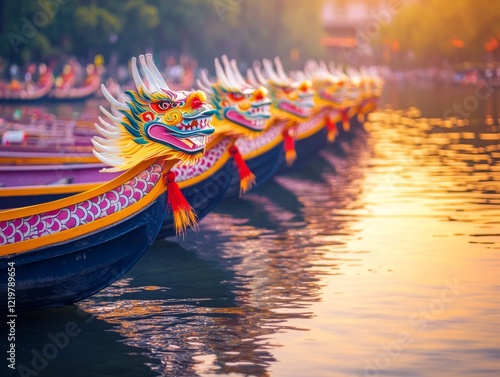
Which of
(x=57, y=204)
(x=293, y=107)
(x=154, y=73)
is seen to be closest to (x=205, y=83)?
(x=293, y=107)

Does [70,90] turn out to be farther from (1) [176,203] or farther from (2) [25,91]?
(1) [176,203]

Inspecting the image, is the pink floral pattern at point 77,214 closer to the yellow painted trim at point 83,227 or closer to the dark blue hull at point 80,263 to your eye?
the yellow painted trim at point 83,227

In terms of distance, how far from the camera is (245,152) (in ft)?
86.5

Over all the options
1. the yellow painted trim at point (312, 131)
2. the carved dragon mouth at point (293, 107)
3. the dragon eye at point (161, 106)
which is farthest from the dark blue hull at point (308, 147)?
the dragon eye at point (161, 106)

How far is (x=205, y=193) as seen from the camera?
20.5 metres

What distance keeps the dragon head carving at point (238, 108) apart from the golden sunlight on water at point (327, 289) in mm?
1856

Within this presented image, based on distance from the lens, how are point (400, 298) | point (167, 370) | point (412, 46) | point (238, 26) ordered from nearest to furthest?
point (167, 370) → point (400, 298) → point (238, 26) → point (412, 46)

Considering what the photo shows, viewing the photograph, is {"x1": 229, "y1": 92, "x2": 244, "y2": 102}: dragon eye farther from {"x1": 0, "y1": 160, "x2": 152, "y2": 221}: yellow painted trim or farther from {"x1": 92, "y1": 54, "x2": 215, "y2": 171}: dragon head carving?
{"x1": 0, "y1": 160, "x2": 152, "y2": 221}: yellow painted trim

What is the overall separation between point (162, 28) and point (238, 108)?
73075 mm

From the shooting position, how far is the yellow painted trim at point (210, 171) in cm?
2008

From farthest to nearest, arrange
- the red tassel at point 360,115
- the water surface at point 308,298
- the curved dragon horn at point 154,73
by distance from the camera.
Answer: the red tassel at point 360,115 → the curved dragon horn at point 154,73 → the water surface at point 308,298

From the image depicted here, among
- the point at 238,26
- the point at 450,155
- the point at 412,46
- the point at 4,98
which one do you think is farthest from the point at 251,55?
the point at 450,155

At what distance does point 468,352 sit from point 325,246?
22.7 ft

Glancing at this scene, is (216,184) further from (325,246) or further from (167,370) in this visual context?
(167,370)
